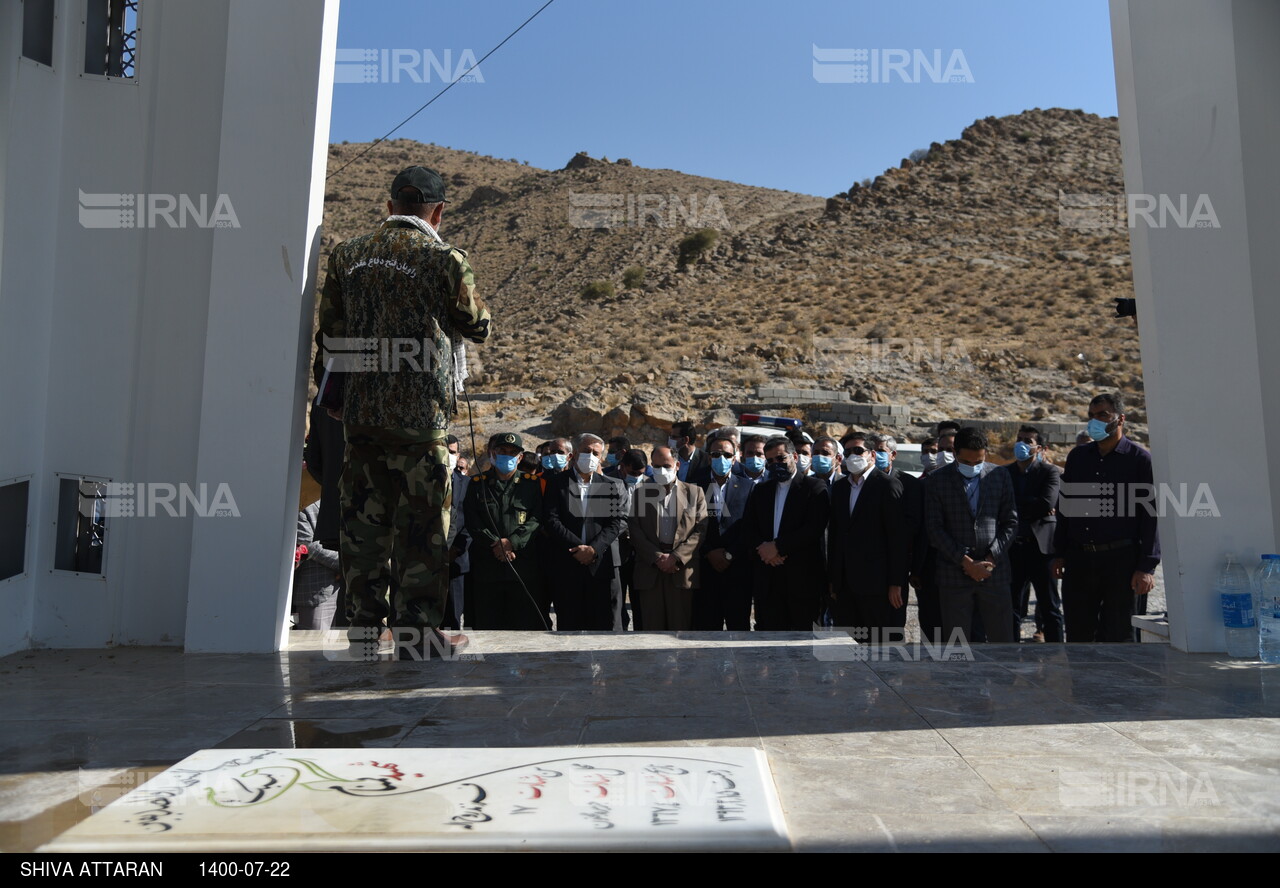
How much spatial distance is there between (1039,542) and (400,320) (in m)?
6.11

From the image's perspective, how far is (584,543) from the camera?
7.70 metres

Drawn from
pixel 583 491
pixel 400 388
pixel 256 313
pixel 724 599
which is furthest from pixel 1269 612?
pixel 256 313

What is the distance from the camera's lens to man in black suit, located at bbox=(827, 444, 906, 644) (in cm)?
707

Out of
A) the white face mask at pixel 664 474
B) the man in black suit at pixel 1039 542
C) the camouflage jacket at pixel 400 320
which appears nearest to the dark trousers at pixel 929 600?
the man in black suit at pixel 1039 542

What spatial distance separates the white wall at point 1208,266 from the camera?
5.18 meters

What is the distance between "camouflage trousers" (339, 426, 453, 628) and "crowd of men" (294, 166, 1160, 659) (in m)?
0.01

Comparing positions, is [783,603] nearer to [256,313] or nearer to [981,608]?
[981,608]

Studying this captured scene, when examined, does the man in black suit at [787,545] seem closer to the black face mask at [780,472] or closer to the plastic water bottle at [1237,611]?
the black face mask at [780,472]

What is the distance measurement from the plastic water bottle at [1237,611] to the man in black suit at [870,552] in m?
2.21

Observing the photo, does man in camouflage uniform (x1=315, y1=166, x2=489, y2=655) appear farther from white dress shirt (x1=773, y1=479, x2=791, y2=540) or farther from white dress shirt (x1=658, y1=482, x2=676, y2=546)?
white dress shirt (x1=773, y1=479, x2=791, y2=540)

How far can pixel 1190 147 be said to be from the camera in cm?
523

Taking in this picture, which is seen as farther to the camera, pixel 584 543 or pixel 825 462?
pixel 825 462

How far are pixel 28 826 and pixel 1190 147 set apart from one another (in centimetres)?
560
